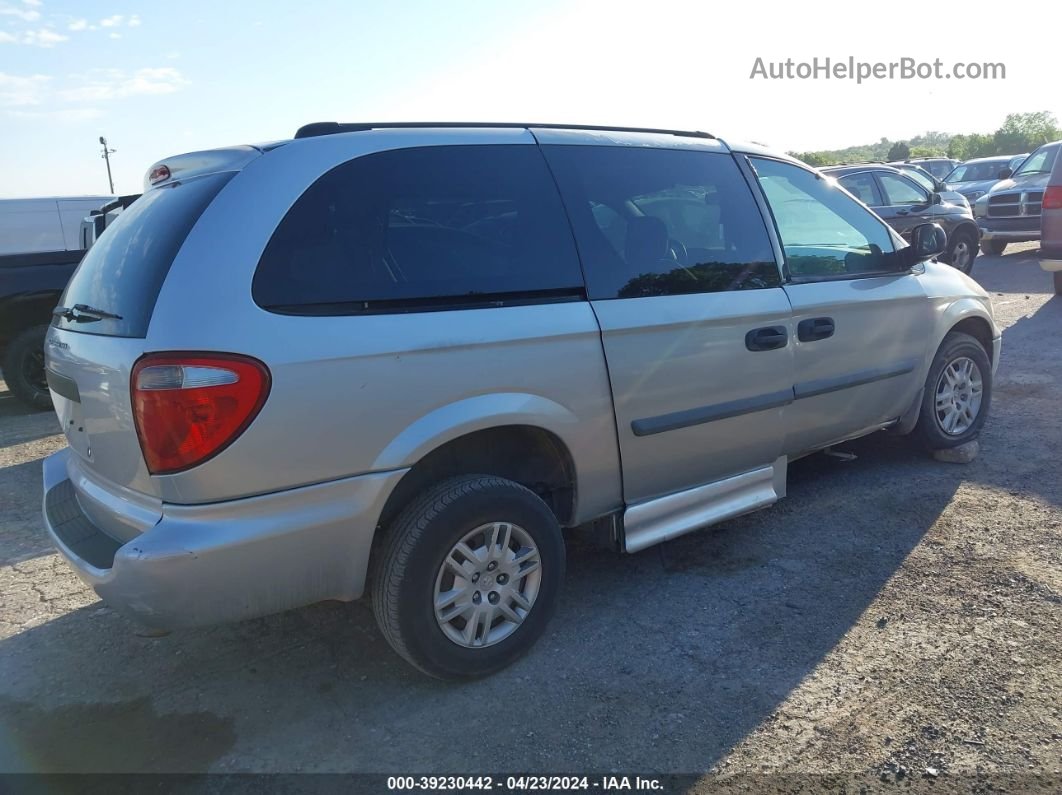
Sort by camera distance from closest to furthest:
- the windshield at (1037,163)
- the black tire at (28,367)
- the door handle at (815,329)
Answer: the door handle at (815,329) < the black tire at (28,367) < the windshield at (1037,163)

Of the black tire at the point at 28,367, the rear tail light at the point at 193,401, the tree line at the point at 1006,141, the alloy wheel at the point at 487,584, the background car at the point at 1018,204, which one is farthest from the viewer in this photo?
the tree line at the point at 1006,141

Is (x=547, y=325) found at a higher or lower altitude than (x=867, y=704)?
higher

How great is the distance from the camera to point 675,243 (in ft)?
11.6

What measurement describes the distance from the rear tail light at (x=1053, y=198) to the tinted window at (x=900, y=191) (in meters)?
2.13

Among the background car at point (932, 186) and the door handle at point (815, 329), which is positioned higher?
the background car at point (932, 186)

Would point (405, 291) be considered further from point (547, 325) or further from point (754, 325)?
point (754, 325)

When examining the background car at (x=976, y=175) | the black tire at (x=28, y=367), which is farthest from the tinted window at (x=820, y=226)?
the background car at (x=976, y=175)

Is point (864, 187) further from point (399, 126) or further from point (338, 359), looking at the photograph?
point (338, 359)

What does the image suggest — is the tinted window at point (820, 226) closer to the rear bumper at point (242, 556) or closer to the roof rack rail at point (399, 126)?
the roof rack rail at point (399, 126)

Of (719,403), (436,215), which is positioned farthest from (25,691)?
(719,403)

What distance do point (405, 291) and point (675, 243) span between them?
4.43 ft

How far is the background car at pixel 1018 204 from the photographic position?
13.5m

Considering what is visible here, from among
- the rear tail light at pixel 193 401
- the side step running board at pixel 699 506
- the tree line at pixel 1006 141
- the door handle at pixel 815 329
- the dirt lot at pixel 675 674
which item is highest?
the tree line at pixel 1006 141

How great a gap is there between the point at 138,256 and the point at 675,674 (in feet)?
7.64
